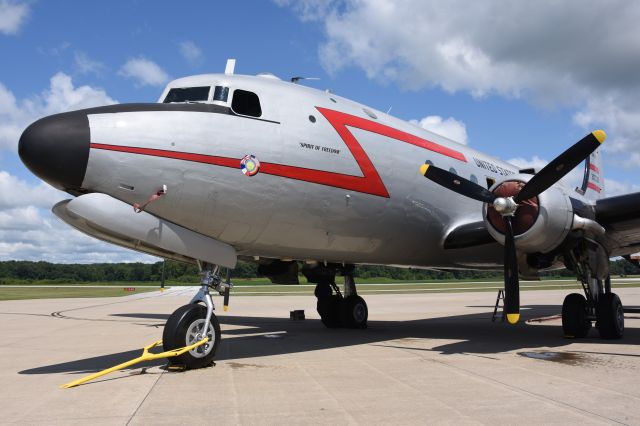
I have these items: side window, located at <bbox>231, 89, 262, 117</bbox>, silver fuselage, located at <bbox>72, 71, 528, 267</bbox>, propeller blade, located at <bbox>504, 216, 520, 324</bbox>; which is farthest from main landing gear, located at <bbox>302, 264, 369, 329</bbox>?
side window, located at <bbox>231, 89, 262, 117</bbox>

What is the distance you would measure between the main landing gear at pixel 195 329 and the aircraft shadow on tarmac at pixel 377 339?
98cm

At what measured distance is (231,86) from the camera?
847 centimetres

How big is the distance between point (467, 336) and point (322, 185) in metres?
5.91

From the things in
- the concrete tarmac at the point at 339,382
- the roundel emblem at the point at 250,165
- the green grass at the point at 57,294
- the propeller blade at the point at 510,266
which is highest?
the roundel emblem at the point at 250,165

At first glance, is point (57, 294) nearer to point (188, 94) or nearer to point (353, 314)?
point (353, 314)

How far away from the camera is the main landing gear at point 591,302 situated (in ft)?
36.8

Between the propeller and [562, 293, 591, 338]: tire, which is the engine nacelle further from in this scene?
[562, 293, 591, 338]: tire

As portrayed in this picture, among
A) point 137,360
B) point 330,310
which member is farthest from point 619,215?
point 137,360

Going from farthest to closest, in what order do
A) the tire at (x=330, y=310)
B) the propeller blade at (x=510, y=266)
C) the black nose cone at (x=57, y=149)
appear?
the tire at (x=330, y=310)
the propeller blade at (x=510, y=266)
the black nose cone at (x=57, y=149)

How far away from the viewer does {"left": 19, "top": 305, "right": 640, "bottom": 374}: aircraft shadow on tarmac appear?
9.12 metres

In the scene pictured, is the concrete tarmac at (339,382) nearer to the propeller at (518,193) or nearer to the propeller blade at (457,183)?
the propeller at (518,193)

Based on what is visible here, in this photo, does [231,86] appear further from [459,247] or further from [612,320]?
[612,320]

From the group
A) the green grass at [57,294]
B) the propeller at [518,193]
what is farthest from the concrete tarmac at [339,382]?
the green grass at [57,294]

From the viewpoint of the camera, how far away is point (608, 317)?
37.6 feet
